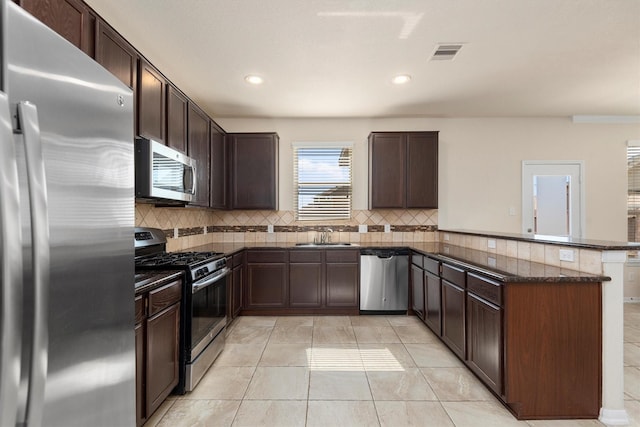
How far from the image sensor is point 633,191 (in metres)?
4.66

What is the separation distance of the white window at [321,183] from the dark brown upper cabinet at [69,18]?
3.04 m

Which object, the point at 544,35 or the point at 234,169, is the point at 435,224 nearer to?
the point at 544,35

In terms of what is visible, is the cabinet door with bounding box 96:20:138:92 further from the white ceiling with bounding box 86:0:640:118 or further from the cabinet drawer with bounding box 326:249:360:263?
the cabinet drawer with bounding box 326:249:360:263

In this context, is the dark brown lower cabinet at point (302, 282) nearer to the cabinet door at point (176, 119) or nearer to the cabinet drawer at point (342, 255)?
the cabinet drawer at point (342, 255)

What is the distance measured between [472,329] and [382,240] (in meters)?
2.23

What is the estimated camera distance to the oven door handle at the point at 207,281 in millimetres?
A: 2298

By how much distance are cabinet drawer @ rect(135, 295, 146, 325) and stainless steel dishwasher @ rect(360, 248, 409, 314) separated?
270 cm

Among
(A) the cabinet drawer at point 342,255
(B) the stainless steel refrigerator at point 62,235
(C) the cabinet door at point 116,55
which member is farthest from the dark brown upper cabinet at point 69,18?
(A) the cabinet drawer at point 342,255

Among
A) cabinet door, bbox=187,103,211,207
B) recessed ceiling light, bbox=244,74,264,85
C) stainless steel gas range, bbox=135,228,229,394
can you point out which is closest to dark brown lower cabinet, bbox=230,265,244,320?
stainless steel gas range, bbox=135,228,229,394

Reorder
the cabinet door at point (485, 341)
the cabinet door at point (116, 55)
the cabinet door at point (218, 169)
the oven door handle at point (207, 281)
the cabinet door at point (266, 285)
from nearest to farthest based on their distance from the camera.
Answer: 1. the cabinet door at point (116, 55)
2. the cabinet door at point (485, 341)
3. the oven door handle at point (207, 281)
4. the cabinet door at point (218, 169)
5. the cabinet door at point (266, 285)

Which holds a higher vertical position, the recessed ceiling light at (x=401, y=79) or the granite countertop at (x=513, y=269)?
the recessed ceiling light at (x=401, y=79)

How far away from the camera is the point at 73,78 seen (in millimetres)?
830

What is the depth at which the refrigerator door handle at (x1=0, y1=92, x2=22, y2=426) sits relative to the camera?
58 centimetres

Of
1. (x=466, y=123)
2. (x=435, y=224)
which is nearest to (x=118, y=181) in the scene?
(x=435, y=224)
